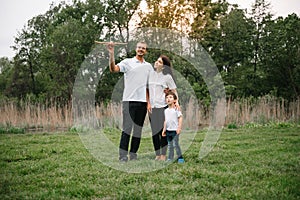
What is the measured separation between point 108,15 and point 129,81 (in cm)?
1903

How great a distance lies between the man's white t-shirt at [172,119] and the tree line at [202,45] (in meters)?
8.84

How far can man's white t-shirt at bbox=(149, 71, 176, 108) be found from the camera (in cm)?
545

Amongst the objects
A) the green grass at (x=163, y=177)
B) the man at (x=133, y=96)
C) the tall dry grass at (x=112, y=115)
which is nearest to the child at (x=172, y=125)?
the green grass at (x=163, y=177)

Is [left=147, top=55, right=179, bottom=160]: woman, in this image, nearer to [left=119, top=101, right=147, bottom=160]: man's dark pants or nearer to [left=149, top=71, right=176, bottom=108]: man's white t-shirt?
[left=149, top=71, right=176, bottom=108]: man's white t-shirt

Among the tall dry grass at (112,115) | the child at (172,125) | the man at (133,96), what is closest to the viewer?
the child at (172,125)

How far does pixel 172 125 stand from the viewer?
5195 millimetres

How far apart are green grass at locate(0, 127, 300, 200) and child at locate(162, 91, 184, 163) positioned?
30 cm

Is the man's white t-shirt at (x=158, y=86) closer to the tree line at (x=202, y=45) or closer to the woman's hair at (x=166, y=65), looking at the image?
the woman's hair at (x=166, y=65)

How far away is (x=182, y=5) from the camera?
14.8 meters

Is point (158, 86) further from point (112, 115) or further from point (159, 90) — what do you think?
point (112, 115)

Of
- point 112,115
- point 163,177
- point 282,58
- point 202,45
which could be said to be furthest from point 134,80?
point 282,58

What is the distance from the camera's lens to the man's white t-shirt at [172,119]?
204 inches

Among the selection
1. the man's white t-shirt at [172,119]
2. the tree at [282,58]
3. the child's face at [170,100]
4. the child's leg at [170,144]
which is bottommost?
the child's leg at [170,144]

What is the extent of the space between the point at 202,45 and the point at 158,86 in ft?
44.4
